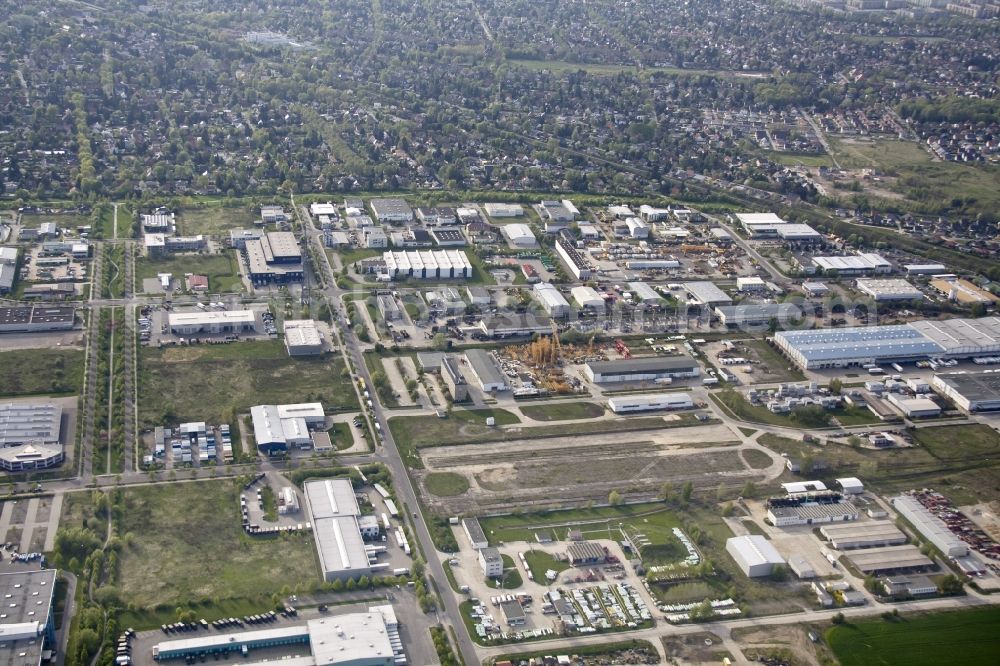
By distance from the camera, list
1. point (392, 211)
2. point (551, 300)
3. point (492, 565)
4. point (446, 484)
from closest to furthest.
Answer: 1. point (492, 565)
2. point (446, 484)
3. point (551, 300)
4. point (392, 211)

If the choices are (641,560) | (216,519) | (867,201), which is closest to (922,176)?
(867,201)

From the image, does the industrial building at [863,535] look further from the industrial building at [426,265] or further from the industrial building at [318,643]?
the industrial building at [426,265]

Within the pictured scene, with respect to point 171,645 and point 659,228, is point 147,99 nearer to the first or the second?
point 659,228

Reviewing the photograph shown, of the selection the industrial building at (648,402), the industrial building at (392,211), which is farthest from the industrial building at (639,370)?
the industrial building at (392,211)

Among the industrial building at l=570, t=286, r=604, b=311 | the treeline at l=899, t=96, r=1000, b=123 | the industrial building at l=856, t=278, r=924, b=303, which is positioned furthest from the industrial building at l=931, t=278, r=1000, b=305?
the treeline at l=899, t=96, r=1000, b=123

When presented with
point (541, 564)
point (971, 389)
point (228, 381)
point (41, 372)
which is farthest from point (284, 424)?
point (971, 389)

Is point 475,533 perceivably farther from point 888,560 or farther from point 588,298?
point 588,298
